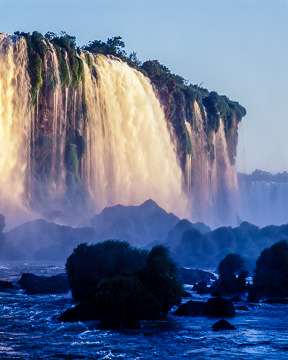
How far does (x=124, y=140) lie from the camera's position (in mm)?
60875

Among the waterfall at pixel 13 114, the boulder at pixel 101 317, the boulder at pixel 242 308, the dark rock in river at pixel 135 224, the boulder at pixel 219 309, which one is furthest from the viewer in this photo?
the waterfall at pixel 13 114

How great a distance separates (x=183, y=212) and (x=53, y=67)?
27352 mm

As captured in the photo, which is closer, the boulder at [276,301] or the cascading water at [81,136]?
the boulder at [276,301]

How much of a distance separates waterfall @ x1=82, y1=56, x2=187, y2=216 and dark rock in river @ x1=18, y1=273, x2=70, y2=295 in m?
26.9

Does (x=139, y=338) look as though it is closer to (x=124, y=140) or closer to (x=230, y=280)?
(x=230, y=280)

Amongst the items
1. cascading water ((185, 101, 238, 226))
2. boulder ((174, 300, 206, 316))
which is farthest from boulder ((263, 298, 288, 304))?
cascading water ((185, 101, 238, 226))

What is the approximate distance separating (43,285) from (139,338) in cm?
1003

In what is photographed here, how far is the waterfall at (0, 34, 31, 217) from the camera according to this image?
4762 cm

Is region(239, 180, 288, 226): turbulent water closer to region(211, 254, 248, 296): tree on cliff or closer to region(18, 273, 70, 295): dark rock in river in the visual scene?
region(211, 254, 248, 296): tree on cliff

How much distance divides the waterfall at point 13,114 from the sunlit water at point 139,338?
24.6m

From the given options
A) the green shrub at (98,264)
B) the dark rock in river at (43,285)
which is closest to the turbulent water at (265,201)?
the dark rock in river at (43,285)

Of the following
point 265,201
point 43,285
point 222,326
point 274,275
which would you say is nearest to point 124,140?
point 274,275

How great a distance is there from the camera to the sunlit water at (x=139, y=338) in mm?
16953

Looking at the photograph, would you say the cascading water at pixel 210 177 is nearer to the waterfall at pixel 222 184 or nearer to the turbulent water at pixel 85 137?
the waterfall at pixel 222 184
